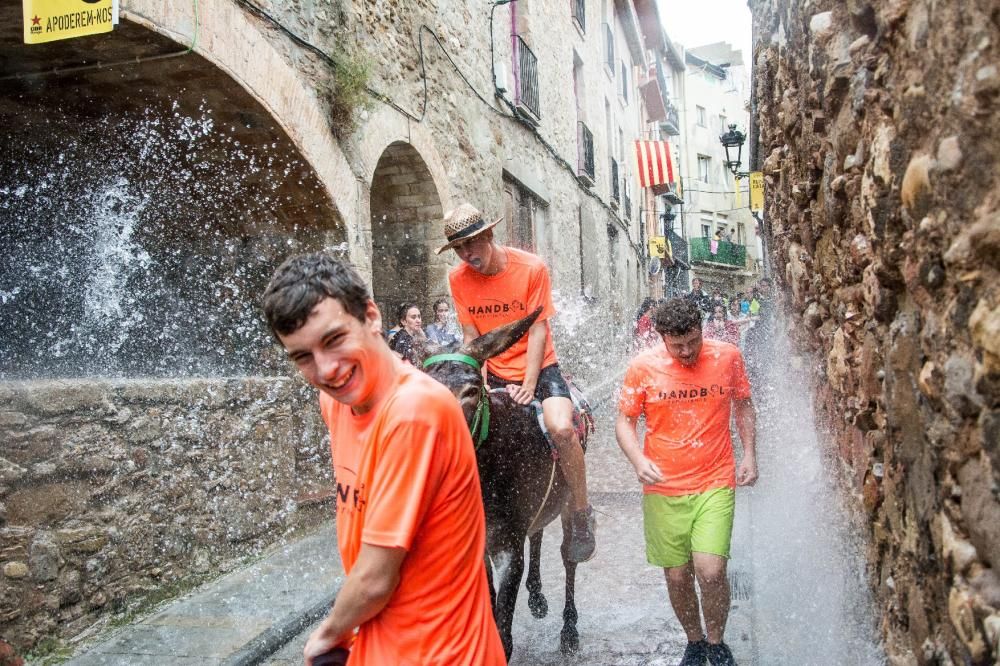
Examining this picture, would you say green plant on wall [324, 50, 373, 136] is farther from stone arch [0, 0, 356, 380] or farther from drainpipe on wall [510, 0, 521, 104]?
drainpipe on wall [510, 0, 521, 104]

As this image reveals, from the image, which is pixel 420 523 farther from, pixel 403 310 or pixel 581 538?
pixel 403 310

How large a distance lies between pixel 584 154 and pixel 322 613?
557 inches

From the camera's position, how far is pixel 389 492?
1.71 metres

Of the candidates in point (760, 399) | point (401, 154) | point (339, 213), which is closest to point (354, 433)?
point (339, 213)

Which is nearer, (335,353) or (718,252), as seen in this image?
(335,353)

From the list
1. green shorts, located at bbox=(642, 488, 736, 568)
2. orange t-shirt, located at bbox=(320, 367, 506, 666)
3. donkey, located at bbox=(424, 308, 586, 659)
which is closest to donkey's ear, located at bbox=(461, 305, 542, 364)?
donkey, located at bbox=(424, 308, 586, 659)

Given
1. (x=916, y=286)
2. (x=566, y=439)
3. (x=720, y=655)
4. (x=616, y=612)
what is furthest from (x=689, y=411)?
(x=916, y=286)

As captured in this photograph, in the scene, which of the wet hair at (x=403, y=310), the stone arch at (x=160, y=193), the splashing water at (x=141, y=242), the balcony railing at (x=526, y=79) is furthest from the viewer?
the balcony railing at (x=526, y=79)

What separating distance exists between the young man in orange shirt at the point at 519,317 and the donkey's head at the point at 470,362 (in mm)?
1184

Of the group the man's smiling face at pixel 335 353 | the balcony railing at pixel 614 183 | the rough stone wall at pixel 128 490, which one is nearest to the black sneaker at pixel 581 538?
the rough stone wall at pixel 128 490

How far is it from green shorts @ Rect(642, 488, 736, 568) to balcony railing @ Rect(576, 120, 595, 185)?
14.1 m

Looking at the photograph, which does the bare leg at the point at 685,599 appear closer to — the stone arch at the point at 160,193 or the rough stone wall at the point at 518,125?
the stone arch at the point at 160,193

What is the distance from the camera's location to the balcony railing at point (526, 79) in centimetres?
1296

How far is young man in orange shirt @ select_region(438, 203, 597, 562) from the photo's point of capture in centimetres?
459
